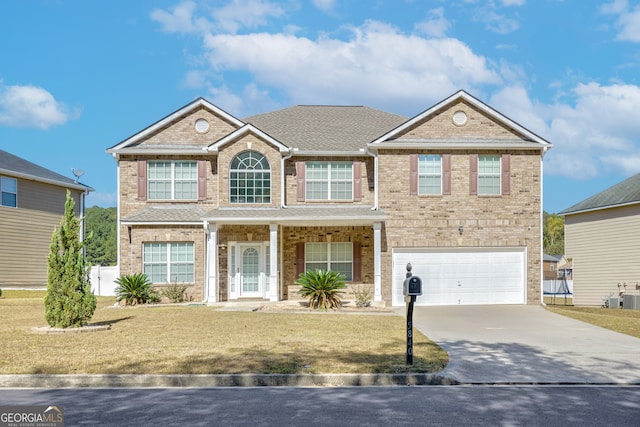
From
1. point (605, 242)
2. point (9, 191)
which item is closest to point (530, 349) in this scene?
point (605, 242)

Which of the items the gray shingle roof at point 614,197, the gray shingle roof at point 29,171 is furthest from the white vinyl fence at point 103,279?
the gray shingle roof at point 614,197

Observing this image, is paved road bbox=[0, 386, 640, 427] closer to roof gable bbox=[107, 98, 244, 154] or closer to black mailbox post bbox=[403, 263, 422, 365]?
black mailbox post bbox=[403, 263, 422, 365]

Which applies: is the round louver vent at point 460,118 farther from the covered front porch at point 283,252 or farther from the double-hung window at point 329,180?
the covered front porch at point 283,252

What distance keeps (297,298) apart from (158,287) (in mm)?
5325

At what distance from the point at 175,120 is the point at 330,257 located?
8276 millimetres

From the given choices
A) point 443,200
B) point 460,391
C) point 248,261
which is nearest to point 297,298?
point 248,261

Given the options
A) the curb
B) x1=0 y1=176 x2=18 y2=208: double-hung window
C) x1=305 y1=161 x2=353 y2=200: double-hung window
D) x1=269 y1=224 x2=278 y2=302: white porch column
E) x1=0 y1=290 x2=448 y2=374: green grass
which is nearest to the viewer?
the curb

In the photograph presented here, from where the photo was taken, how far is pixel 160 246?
907 inches

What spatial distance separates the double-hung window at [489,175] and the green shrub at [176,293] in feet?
38.8

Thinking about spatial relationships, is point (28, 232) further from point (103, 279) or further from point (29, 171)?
point (103, 279)

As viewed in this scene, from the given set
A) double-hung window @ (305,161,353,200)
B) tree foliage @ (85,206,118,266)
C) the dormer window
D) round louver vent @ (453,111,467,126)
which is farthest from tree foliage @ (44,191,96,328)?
tree foliage @ (85,206,118,266)

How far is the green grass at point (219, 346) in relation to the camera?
9.34 metres

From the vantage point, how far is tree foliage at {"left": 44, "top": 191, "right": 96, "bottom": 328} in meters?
13.9

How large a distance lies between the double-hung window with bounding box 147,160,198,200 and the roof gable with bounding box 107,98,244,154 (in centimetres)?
77
